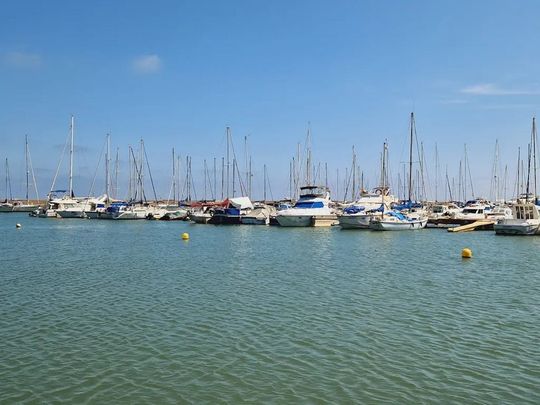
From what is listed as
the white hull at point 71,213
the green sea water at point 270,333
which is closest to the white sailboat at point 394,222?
the green sea water at point 270,333

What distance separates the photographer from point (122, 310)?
1900 centimetres

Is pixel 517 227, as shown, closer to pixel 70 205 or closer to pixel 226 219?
pixel 226 219

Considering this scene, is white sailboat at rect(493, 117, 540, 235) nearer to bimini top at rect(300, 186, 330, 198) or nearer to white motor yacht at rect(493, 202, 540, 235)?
white motor yacht at rect(493, 202, 540, 235)

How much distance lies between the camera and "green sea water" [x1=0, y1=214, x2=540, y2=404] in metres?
11.4

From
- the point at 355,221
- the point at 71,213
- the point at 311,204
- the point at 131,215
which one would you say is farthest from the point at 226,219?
the point at 71,213

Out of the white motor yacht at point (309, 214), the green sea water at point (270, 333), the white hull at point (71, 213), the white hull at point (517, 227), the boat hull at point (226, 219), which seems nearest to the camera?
the green sea water at point (270, 333)

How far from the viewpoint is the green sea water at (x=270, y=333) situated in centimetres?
1139

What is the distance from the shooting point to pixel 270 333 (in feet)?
52.1

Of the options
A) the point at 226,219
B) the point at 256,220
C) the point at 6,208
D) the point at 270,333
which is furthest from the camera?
the point at 6,208

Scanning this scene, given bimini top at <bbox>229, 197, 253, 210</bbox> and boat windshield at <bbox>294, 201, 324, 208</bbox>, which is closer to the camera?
boat windshield at <bbox>294, 201, 324, 208</bbox>

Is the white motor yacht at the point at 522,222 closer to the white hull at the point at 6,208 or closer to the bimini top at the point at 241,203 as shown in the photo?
the bimini top at the point at 241,203

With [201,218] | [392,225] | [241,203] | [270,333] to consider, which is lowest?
[270,333]

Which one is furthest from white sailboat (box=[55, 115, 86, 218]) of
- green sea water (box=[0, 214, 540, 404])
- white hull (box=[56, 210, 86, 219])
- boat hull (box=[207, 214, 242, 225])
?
green sea water (box=[0, 214, 540, 404])

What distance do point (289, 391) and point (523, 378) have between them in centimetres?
571
